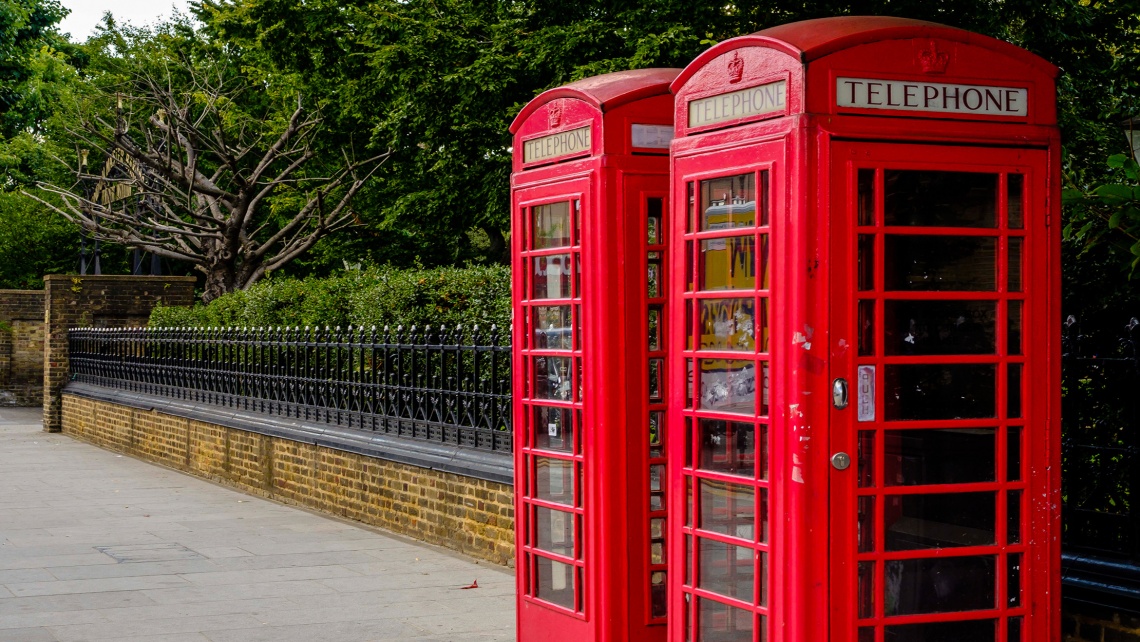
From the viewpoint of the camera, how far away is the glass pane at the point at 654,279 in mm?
5769

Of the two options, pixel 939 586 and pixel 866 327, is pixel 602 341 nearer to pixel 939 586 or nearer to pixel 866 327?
pixel 866 327

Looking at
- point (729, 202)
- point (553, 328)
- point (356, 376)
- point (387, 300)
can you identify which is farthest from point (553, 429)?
point (387, 300)

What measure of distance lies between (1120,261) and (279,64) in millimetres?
24506

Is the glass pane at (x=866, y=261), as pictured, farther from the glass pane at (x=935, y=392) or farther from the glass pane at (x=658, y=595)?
the glass pane at (x=658, y=595)

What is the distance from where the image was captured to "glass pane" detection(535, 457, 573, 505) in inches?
236

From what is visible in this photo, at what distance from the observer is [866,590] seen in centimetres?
458

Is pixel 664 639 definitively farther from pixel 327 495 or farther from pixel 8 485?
pixel 8 485

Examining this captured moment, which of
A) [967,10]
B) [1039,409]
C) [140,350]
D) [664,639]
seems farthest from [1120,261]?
[140,350]

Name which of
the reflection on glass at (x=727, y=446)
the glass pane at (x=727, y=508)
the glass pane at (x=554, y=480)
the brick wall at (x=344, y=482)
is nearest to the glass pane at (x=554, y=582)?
the glass pane at (x=554, y=480)

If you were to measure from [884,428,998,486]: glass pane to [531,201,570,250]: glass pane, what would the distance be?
187 cm

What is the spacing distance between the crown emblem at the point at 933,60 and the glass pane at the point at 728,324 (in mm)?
985

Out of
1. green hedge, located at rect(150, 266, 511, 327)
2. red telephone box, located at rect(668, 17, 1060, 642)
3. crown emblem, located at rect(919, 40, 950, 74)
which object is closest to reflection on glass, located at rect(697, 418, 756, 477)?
red telephone box, located at rect(668, 17, 1060, 642)

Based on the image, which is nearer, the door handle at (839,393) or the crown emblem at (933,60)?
the door handle at (839,393)

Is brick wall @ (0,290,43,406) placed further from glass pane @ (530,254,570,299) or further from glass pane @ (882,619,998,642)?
glass pane @ (882,619,998,642)
